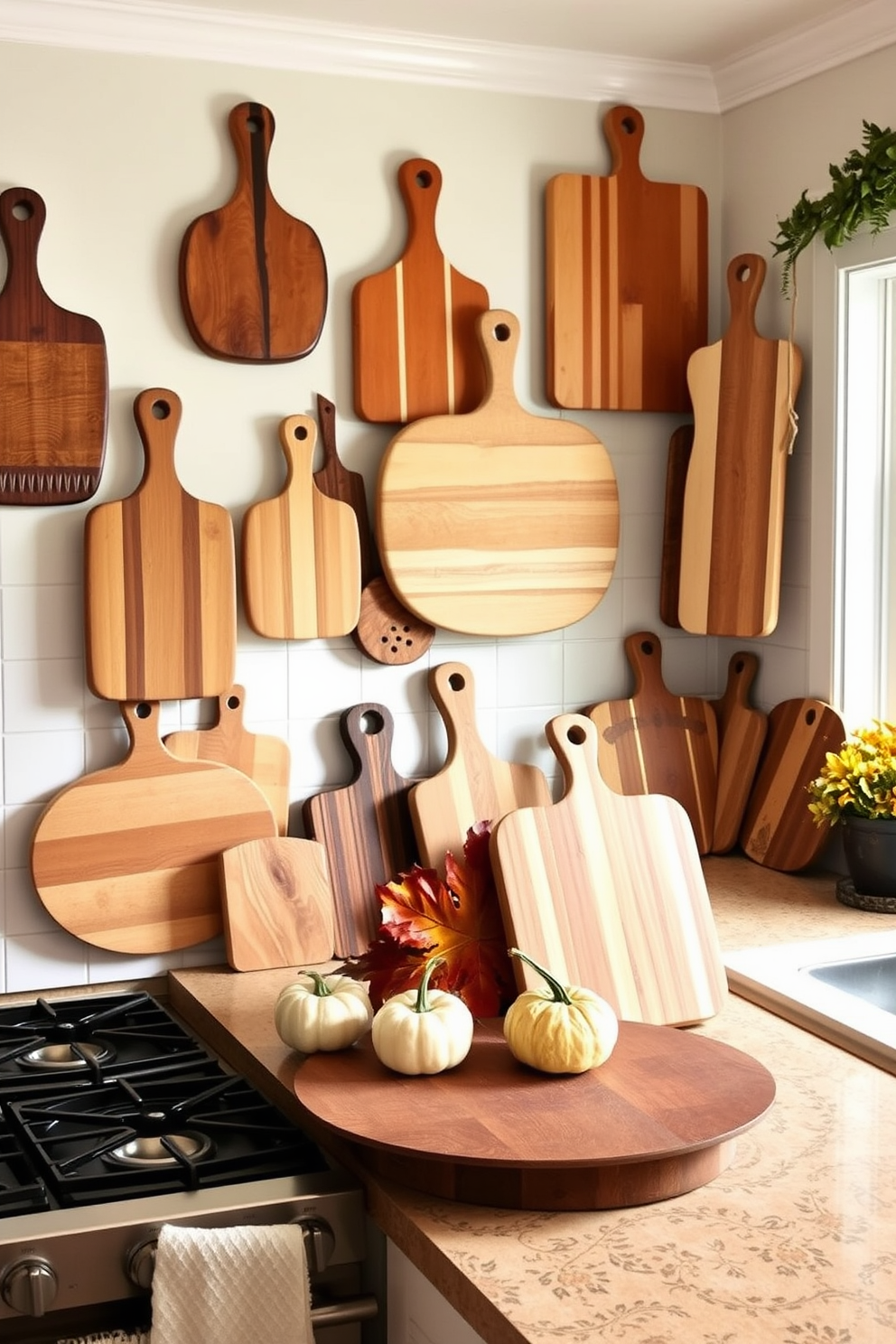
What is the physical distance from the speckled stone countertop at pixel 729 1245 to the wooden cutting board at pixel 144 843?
0.47m

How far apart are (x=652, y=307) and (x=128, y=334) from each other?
0.83 metres

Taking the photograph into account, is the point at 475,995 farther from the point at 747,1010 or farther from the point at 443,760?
the point at 443,760

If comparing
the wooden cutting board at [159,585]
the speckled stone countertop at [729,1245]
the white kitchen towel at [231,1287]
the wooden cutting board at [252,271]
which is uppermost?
the wooden cutting board at [252,271]

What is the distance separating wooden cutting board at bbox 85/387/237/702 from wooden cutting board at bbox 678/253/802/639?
2.44ft

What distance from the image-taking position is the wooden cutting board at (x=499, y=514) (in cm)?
212

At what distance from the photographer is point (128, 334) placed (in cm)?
199

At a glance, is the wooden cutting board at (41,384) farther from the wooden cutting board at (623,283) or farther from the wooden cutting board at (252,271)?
the wooden cutting board at (623,283)

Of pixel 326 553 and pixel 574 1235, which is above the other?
pixel 326 553

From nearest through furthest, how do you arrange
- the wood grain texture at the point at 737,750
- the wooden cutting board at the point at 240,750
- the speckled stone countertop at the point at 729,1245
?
the speckled stone countertop at the point at 729,1245
the wooden cutting board at the point at 240,750
the wood grain texture at the point at 737,750

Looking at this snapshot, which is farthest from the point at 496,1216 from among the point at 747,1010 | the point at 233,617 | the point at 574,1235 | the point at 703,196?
the point at 703,196

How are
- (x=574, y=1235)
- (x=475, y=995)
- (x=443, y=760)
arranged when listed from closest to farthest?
(x=574, y=1235)
(x=475, y=995)
(x=443, y=760)

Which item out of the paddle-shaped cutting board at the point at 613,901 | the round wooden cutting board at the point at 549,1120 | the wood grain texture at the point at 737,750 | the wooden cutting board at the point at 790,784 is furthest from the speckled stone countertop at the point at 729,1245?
the wood grain texture at the point at 737,750

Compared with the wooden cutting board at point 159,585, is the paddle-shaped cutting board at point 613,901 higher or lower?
lower

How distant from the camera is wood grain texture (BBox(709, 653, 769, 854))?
2.32 meters
